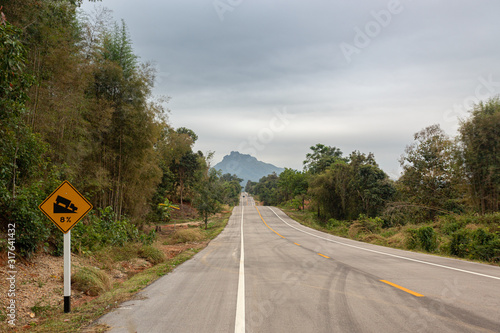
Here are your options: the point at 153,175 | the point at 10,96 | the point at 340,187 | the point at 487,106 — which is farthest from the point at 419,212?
the point at 10,96

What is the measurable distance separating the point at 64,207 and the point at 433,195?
30042mm

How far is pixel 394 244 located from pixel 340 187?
77.0 ft

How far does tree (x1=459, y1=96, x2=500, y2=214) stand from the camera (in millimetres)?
18656

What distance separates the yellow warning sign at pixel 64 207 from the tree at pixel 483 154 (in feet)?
70.5

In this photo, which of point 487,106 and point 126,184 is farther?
point 487,106

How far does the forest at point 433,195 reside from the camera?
15711 millimetres

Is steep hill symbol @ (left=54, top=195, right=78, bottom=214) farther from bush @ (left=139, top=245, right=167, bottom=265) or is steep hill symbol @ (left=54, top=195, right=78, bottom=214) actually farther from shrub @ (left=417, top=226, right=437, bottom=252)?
shrub @ (left=417, top=226, right=437, bottom=252)

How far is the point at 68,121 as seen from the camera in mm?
10766

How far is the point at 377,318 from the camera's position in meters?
4.70

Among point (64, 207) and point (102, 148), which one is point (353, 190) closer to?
point (102, 148)

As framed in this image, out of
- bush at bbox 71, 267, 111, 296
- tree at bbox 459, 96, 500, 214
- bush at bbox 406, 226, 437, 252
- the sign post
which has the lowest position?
bush at bbox 406, 226, 437, 252

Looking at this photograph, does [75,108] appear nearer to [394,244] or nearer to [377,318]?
[377,318]

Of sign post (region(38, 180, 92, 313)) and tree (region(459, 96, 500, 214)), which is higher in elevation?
tree (region(459, 96, 500, 214))

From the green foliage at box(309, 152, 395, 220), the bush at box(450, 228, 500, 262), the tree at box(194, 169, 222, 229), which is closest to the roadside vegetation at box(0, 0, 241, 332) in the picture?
the bush at box(450, 228, 500, 262)
